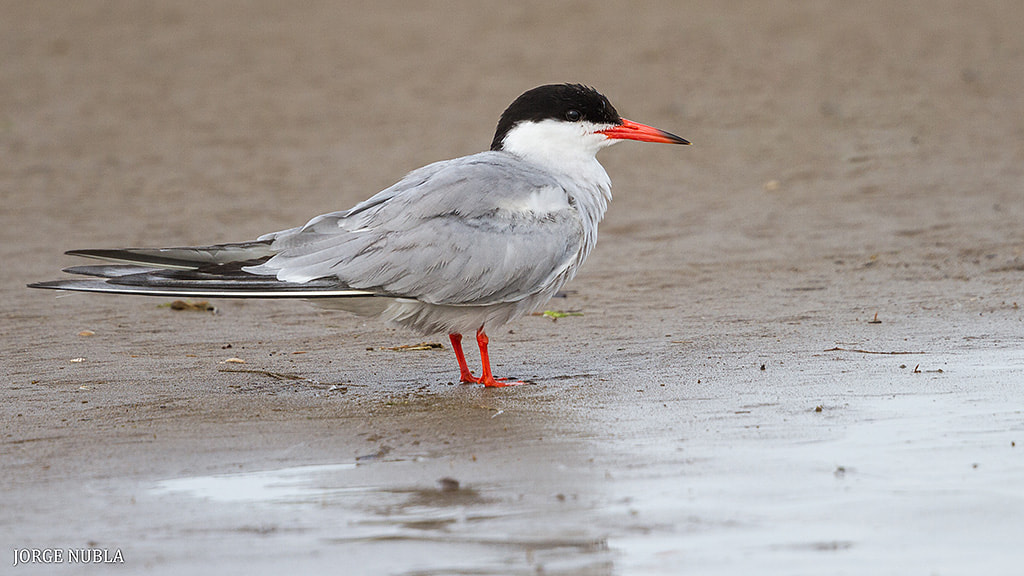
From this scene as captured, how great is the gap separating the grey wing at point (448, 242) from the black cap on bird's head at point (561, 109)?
51 centimetres

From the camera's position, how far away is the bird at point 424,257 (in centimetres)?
468

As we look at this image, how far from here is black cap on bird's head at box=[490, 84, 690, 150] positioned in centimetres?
558

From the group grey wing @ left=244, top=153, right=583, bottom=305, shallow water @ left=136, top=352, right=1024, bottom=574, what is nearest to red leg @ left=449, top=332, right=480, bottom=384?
grey wing @ left=244, top=153, right=583, bottom=305

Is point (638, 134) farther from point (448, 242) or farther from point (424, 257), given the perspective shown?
point (424, 257)

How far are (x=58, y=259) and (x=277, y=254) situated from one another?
3.83 m

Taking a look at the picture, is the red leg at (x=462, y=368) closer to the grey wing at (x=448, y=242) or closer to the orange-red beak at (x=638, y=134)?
the grey wing at (x=448, y=242)

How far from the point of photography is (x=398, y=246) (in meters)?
4.89

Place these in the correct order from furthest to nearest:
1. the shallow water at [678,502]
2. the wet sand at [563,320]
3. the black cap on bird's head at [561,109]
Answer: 1. the black cap on bird's head at [561,109]
2. the wet sand at [563,320]
3. the shallow water at [678,502]

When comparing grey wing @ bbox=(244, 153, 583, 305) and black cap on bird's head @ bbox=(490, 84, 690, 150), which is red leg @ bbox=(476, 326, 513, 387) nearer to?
grey wing @ bbox=(244, 153, 583, 305)

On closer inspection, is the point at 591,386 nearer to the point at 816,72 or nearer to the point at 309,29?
the point at 816,72

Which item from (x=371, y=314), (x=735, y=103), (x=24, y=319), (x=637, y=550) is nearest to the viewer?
(x=637, y=550)

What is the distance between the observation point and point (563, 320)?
640 centimetres

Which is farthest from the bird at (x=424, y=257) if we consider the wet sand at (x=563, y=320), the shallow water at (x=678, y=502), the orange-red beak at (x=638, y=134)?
the shallow water at (x=678, y=502)

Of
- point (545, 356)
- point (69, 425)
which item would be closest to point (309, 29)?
point (545, 356)
